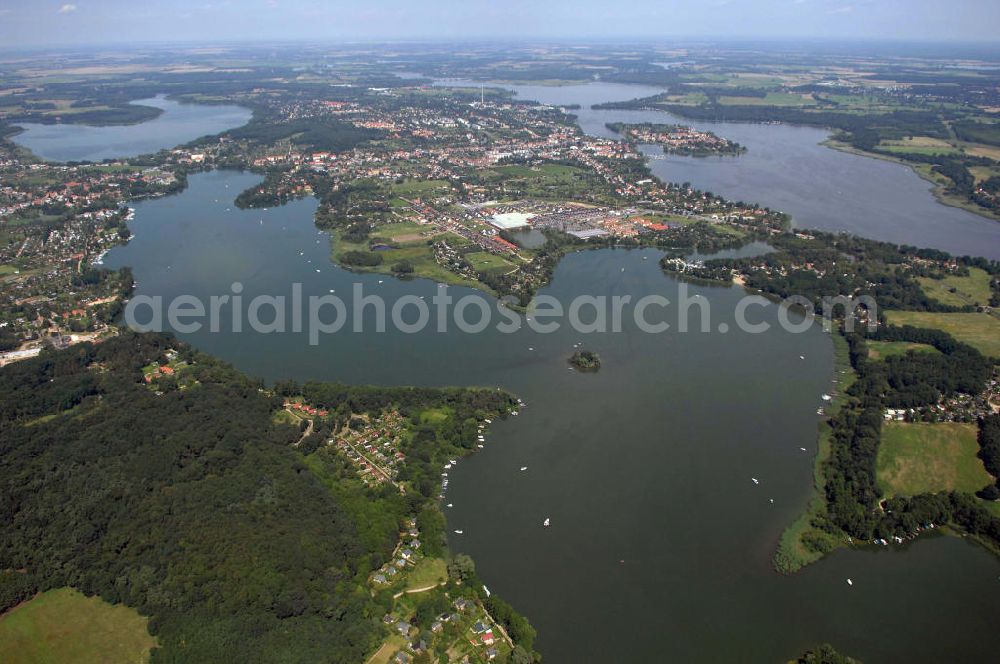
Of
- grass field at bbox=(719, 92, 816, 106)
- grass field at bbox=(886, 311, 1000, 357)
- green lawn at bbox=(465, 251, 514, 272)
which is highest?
grass field at bbox=(719, 92, 816, 106)

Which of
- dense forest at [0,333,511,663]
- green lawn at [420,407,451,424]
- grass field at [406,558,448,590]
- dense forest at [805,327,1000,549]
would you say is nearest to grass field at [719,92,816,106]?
dense forest at [805,327,1000,549]

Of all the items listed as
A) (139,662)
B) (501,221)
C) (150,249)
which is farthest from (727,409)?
(150,249)

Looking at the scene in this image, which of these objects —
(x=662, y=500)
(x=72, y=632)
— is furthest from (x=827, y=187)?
(x=72, y=632)

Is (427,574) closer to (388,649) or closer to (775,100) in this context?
(388,649)

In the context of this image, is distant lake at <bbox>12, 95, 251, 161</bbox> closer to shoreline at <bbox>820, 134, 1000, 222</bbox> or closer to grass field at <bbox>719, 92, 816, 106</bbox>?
grass field at <bbox>719, 92, 816, 106</bbox>

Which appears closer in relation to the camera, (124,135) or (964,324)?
(964,324)

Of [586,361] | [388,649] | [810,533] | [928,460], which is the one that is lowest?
[388,649]
